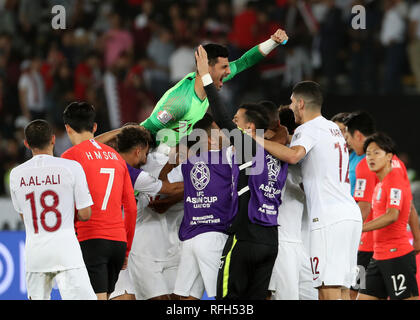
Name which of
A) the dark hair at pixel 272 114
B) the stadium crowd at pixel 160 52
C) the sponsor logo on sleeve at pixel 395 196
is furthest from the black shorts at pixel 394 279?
the stadium crowd at pixel 160 52

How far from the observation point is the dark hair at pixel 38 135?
6.06 meters

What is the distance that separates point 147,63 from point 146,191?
25.0 ft

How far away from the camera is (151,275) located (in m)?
7.37

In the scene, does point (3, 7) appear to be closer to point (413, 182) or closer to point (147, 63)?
point (147, 63)

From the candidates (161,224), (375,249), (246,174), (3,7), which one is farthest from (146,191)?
(3,7)

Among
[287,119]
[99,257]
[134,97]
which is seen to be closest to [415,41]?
[134,97]

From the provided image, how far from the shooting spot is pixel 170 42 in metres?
14.6

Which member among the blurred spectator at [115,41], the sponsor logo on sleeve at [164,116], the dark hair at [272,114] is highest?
the blurred spectator at [115,41]

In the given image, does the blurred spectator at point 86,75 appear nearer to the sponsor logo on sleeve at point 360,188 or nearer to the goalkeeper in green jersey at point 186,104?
the goalkeeper in green jersey at point 186,104

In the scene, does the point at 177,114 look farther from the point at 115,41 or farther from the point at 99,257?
the point at 115,41

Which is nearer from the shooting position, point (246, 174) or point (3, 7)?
point (246, 174)

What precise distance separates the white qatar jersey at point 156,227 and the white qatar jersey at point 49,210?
58.9 inches

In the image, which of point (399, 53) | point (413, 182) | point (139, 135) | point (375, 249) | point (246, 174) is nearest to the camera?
point (246, 174)

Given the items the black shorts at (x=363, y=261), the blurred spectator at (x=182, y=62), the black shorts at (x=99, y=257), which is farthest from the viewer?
the blurred spectator at (x=182, y=62)
